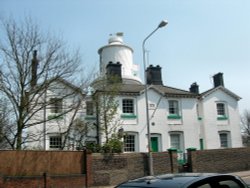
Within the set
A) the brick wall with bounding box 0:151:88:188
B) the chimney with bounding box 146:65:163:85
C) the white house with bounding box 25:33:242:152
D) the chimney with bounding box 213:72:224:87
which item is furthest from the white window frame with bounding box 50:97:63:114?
the chimney with bounding box 213:72:224:87

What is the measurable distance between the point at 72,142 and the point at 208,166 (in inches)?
428

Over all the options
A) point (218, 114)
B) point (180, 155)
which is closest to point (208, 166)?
point (180, 155)

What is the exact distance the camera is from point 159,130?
117 feet

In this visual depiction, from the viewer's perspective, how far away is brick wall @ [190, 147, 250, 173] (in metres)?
30.1

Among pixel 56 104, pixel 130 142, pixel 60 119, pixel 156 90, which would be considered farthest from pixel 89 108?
pixel 156 90

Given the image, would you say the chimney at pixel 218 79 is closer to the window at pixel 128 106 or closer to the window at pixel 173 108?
the window at pixel 173 108

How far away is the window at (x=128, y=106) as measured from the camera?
35156 mm

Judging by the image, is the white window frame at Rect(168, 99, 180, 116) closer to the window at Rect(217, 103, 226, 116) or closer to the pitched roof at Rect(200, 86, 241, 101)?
the pitched roof at Rect(200, 86, 241, 101)

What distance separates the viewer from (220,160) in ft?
103

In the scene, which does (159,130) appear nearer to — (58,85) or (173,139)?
(173,139)

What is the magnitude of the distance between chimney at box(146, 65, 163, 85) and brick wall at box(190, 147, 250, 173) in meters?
11.5

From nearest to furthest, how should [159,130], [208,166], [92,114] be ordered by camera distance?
[208,166] < [92,114] < [159,130]

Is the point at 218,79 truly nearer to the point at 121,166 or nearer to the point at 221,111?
the point at 221,111

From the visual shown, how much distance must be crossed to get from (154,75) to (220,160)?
12.8 metres
